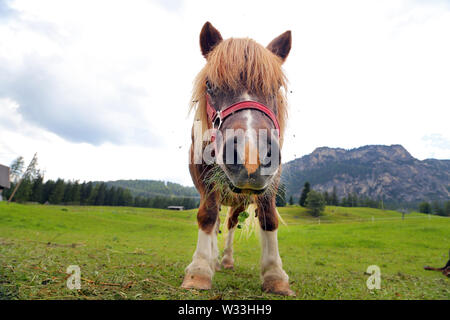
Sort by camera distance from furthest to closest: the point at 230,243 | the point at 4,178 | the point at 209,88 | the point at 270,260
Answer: the point at 230,243 < the point at 4,178 < the point at 270,260 < the point at 209,88

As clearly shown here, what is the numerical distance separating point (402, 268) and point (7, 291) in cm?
1029

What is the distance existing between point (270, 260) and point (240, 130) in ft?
7.57

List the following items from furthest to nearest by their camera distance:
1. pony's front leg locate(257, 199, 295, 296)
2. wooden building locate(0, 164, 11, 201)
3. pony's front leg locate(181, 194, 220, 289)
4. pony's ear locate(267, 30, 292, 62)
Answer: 1. pony's ear locate(267, 30, 292, 62)
2. wooden building locate(0, 164, 11, 201)
3. pony's front leg locate(257, 199, 295, 296)
4. pony's front leg locate(181, 194, 220, 289)

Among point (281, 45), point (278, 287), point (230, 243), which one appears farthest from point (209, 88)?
point (230, 243)

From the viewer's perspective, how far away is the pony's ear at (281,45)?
3.85 metres

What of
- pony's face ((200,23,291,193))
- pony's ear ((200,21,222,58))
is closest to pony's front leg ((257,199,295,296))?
pony's face ((200,23,291,193))

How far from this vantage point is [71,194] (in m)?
77.1

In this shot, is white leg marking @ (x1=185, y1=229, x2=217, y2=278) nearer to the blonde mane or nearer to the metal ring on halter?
the metal ring on halter

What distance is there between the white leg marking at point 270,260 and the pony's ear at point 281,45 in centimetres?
289

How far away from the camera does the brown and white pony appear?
222 centimetres

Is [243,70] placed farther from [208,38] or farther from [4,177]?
[4,177]
